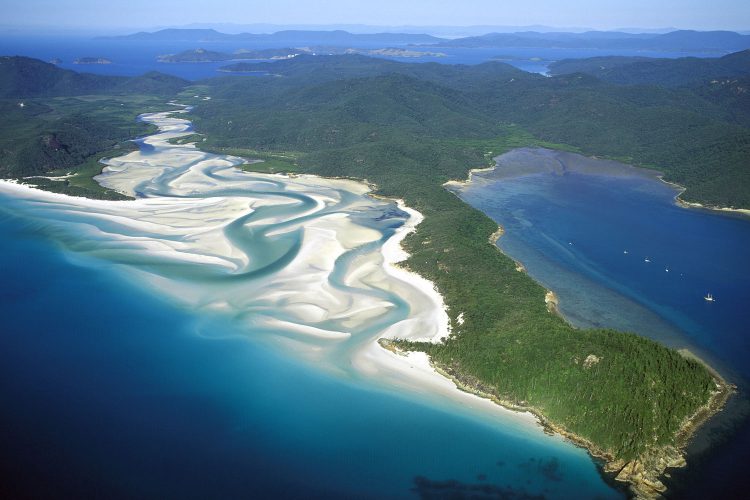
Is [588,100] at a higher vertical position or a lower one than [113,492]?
higher

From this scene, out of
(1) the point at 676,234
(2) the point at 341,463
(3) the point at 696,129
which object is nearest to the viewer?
(2) the point at 341,463

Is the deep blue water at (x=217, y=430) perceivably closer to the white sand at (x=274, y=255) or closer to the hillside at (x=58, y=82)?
the white sand at (x=274, y=255)

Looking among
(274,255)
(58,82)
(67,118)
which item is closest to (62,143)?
(67,118)

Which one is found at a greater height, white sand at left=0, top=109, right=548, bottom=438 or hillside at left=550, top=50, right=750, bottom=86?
hillside at left=550, top=50, right=750, bottom=86

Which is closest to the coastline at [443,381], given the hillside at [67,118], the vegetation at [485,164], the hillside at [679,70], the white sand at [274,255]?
the white sand at [274,255]

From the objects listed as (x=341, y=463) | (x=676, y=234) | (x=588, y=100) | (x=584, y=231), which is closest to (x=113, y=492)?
(x=341, y=463)

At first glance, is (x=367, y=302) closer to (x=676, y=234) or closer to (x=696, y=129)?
(x=676, y=234)

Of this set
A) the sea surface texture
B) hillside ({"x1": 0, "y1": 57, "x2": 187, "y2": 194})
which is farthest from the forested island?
the sea surface texture

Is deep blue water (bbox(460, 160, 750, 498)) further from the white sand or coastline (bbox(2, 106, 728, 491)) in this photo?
the white sand
